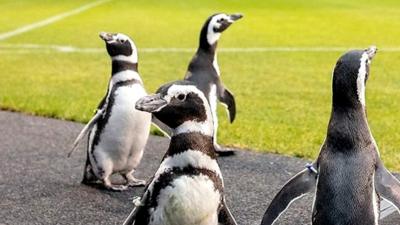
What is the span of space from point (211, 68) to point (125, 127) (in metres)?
1.27

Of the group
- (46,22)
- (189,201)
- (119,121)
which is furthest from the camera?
(46,22)

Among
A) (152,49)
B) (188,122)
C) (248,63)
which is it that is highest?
(188,122)

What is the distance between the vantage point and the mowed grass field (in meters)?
7.37

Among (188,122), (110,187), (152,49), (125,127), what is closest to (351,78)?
(188,122)

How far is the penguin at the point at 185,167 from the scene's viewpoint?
319cm

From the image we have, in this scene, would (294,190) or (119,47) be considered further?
(119,47)

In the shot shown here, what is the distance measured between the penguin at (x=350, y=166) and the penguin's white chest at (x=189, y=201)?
44 centimetres

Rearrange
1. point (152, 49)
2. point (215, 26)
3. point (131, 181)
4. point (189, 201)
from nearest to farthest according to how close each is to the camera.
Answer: point (189, 201)
point (131, 181)
point (215, 26)
point (152, 49)

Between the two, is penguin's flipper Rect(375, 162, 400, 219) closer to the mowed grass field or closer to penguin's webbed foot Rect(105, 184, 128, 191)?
penguin's webbed foot Rect(105, 184, 128, 191)

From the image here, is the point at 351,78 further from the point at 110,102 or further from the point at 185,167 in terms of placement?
the point at 110,102

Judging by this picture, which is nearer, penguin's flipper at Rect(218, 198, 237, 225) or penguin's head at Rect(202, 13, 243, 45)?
penguin's flipper at Rect(218, 198, 237, 225)

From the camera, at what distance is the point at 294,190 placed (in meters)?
3.40

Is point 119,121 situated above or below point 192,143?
below

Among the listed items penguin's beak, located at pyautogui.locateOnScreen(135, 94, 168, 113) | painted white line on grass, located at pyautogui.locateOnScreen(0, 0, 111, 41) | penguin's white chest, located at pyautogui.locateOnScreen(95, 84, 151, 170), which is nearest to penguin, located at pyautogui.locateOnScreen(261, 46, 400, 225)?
penguin's beak, located at pyautogui.locateOnScreen(135, 94, 168, 113)
